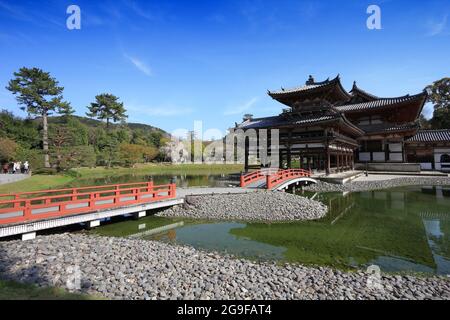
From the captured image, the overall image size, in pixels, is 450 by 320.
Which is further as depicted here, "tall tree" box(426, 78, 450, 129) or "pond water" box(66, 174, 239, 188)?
"tall tree" box(426, 78, 450, 129)

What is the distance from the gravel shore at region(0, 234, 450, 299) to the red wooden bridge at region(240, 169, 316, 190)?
34.0ft

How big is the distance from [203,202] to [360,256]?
851 centimetres

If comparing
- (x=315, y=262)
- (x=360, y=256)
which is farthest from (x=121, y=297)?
(x=360, y=256)

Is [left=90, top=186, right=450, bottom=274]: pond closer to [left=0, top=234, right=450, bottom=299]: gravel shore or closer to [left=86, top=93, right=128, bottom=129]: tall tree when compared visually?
[left=0, top=234, right=450, bottom=299]: gravel shore

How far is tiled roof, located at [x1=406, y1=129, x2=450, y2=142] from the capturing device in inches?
1205

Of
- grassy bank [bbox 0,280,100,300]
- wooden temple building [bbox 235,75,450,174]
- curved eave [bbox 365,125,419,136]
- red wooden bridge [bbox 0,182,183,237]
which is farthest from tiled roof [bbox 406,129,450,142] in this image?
grassy bank [bbox 0,280,100,300]

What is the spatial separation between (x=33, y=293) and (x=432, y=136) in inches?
1601

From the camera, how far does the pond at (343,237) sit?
8.18 metres

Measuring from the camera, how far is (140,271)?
6660mm

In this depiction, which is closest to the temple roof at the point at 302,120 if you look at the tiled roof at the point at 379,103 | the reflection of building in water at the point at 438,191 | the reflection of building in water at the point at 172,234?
the tiled roof at the point at 379,103

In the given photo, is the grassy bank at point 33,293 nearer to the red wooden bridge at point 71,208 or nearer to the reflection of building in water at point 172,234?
the red wooden bridge at point 71,208

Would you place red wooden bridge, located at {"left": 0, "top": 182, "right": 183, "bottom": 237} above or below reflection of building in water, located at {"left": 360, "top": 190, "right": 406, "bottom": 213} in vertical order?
above

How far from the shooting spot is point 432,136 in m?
31.6

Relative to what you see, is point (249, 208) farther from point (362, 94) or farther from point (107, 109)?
point (107, 109)
